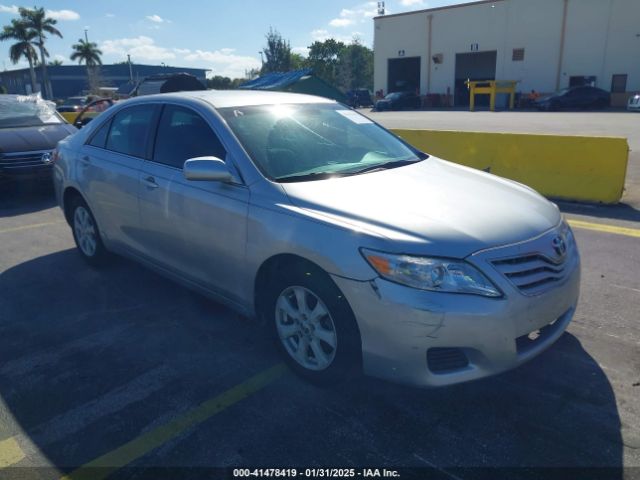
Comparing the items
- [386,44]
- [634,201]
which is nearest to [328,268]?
[634,201]

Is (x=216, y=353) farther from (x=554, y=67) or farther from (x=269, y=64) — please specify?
(x=269, y=64)

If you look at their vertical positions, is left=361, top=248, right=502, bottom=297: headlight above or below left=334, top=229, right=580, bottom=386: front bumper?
above

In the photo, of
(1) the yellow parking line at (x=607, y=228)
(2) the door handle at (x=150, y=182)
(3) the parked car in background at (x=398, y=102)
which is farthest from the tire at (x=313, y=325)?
(3) the parked car in background at (x=398, y=102)

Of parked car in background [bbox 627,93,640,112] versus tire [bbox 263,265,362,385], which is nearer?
tire [bbox 263,265,362,385]

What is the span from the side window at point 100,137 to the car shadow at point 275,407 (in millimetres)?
1642

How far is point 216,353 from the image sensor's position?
351 centimetres

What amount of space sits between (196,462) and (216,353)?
1059mm

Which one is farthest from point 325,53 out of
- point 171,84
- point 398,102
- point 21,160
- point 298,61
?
point 21,160

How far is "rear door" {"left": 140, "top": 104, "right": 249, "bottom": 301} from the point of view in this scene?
3.28 meters

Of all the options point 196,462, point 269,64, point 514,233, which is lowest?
point 196,462

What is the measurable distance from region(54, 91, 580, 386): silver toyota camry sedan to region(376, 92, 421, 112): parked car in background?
36.9m

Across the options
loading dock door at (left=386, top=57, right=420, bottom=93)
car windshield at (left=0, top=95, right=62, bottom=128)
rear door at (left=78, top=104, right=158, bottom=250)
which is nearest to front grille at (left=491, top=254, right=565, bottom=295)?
Result: rear door at (left=78, top=104, right=158, bottom=250)

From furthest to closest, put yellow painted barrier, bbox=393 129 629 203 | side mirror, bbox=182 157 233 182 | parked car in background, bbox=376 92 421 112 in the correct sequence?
parked car in background, bbox=376 92 421 112
yellow painted barrier, bbox=393 129 629 203
side mirror, bbox=182 157 233 182

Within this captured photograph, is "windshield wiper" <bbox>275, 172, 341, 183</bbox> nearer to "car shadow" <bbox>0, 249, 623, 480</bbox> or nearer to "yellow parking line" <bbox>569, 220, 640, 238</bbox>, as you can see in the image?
"car shadow" <bbox>0, 249, 623, 480</bbox>
